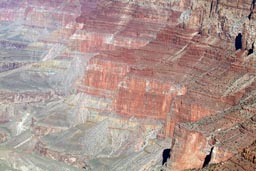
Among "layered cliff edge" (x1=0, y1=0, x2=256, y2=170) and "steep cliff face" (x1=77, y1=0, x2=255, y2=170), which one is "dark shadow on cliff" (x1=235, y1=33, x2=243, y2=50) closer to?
"steep cliff face" (x1=77, y1=0, x2=255, y2=170)

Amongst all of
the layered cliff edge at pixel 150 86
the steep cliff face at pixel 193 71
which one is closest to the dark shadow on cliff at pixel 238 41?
the steep cliff face at pixel 193 71

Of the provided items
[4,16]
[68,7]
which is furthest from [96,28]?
[4,16]

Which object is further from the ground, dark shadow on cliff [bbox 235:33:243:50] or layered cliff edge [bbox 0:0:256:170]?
dark shadow on cliff [bbox 235:33:243:50]

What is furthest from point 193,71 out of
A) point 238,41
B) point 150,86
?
point 238,41

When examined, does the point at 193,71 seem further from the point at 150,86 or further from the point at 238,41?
the point at 238,41

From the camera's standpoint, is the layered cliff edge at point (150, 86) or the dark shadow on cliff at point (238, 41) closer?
Answer: the layered cliff edge at point (150, 86)

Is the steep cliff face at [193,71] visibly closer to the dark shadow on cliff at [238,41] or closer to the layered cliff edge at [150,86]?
the dark shadow on cliff at [238,41]

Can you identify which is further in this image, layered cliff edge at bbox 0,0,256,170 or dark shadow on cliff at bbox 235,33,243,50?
dark shadow on cliff at bbox 235,33,243,50

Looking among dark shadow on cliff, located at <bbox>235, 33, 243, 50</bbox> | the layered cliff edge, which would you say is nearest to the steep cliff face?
dark shadow on cliff, located at <bbox>235, 33, 243, 50</bbox>

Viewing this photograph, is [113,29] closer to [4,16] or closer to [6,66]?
Result: [6,66]
